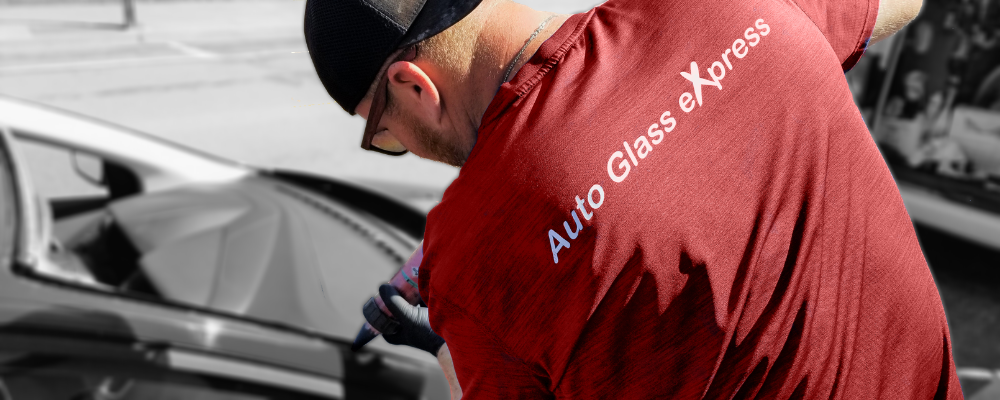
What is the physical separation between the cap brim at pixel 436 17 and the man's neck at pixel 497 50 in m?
0.04

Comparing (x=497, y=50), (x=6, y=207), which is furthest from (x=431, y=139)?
(x=6, y=207)

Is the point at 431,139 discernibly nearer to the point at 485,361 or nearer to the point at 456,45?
the point at 456,45

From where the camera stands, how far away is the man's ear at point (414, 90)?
1175 mm

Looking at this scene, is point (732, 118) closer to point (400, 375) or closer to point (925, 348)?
point (925, 348)

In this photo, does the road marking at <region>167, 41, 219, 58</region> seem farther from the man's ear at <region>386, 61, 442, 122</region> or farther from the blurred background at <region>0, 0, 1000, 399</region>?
the man's ear at <region>386, 61, 442, 122</region>

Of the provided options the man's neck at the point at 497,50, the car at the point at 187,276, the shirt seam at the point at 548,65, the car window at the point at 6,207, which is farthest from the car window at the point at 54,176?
the shirt seam at the point at 548,65

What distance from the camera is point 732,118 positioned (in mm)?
1111

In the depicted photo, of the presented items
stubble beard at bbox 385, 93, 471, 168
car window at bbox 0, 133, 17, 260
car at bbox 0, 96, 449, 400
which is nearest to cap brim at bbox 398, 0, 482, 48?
stubble beard at bbox 385, 93, 471, 168

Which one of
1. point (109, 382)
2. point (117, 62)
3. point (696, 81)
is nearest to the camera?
point (696, 81)

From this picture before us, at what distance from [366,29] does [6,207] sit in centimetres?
196

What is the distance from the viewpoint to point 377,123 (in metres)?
1.29

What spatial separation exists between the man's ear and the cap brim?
48 millimetres

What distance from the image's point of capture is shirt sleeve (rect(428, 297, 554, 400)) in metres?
1.08

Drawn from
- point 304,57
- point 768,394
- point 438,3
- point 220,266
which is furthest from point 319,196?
point 304,57
